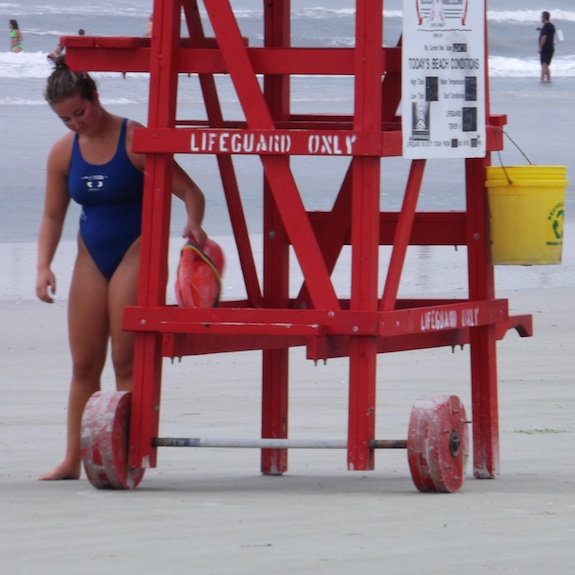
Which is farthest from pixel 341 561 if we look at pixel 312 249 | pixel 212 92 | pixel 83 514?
pixel 212 92

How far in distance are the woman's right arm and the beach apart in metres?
0.69

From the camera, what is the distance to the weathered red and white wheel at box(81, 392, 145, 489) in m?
5.02

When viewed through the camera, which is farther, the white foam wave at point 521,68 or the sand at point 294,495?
the white foam wave at point 521,68

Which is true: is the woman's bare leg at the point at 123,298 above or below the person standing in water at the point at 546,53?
below

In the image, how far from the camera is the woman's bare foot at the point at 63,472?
5426mm

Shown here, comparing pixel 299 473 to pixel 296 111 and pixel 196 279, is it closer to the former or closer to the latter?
pixel 196 279

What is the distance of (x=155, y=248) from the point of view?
512 centimetres

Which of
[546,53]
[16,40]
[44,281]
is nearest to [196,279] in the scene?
[44,281]

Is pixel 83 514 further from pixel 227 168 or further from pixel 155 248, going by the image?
pixel 227 168

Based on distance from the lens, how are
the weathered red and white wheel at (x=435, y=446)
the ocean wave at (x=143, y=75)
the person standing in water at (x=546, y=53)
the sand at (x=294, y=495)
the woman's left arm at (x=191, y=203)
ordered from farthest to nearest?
the person standing in water at (x=546, y=53) < the ocean wave at (x=143, y=75) < the woman's left arm at (x=191, y=203) < the weathered red and white wheel at (x=435, y=446) < the sand at (x=294, y=495)

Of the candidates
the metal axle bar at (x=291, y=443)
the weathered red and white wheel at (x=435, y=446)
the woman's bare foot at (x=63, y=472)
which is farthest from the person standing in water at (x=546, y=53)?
the metal axle bar at (x=291, y=443)

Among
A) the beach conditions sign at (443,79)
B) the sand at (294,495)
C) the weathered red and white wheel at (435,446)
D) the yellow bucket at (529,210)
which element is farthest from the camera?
the yellow bucket at (529,210)

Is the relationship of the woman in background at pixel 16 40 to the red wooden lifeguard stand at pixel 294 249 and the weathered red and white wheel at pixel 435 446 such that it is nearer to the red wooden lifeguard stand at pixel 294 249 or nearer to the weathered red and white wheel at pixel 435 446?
the red wooden lifeguard stand at pixel 294 249

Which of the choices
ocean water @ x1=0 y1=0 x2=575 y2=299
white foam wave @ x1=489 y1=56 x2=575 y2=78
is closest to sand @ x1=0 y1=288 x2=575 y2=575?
ocean water @ x1=0 y1=0 x2=575 y2=299
